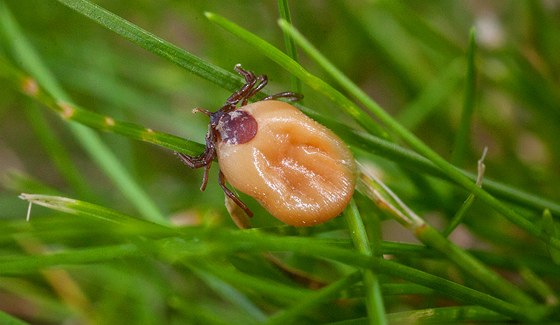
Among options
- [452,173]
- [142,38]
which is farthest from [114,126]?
[452,173]

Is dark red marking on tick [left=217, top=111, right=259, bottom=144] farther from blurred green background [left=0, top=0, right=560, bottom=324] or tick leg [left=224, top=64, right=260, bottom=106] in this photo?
blurred green background [left=0, top=0, right=560, bottom=324]

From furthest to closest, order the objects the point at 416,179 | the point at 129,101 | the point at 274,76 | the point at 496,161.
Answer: the point at 274,76 → the point at 129,101 → the point at 496,161 → the point at 416,179

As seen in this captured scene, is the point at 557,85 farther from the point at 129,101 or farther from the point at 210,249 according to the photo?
the point at 210,249

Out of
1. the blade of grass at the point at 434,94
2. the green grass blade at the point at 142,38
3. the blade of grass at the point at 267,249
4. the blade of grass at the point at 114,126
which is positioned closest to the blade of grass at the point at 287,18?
the green grass blade at the point at 142,38

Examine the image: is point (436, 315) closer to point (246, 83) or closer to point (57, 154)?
point (246, 83)

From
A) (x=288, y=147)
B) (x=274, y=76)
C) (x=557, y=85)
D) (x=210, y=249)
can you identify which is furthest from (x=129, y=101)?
(x=210, y=249)

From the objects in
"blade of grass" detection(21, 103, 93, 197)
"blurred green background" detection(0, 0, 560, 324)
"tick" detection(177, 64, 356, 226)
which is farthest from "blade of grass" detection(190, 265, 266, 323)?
"blade of grass" detection(21, 103, 93, 197)

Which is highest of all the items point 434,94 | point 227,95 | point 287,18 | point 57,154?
point 227,95
